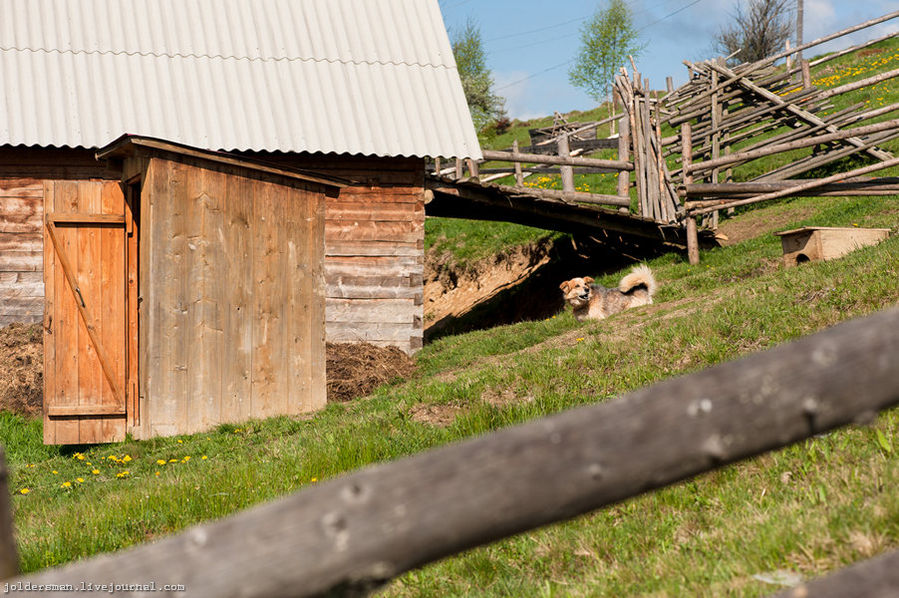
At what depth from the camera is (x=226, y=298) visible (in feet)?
29.9

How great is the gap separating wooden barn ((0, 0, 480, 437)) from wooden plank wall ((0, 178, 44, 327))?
14 mm

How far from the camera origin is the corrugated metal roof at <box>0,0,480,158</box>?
478 inches

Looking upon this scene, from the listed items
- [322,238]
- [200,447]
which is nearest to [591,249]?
[322,238]

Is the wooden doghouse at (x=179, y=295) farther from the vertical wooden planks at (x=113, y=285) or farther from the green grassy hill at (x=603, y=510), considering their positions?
the green grassy hill at (x=603, y=510)

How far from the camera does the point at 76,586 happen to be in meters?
1.66

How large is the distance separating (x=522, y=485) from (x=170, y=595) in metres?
0.73

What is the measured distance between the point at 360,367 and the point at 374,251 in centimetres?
222

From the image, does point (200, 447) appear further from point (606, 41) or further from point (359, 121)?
point (606, 41)

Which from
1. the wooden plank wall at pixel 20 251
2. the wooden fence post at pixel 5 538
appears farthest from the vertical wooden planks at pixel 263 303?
the wooden fence post at pixel 5 538

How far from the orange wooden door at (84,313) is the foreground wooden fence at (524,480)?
25.7 ft

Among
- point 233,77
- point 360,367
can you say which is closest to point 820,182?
point 360,367

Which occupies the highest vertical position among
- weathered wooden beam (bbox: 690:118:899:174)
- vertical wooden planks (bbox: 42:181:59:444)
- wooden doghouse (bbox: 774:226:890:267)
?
weathered wooden beam (bbox: 690:118:899:174)

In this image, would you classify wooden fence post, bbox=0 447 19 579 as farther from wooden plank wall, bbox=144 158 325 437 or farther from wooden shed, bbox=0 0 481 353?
wooden shed, bbox=0 0 481 353

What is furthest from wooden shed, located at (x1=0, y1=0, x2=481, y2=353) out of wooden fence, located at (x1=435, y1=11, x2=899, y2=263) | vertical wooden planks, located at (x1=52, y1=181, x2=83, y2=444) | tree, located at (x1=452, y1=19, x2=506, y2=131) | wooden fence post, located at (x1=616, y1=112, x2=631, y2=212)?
tree, located at (x1=452, y1=19, x2=506, y2=131)
